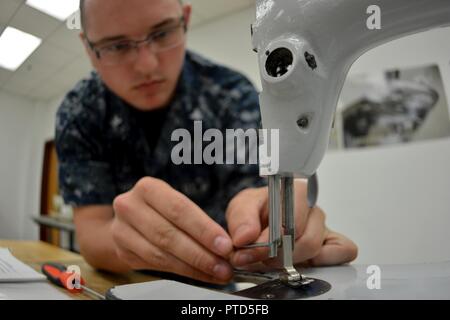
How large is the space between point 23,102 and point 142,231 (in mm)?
222

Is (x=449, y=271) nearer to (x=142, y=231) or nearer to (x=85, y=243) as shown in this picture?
(x=142, y=231)

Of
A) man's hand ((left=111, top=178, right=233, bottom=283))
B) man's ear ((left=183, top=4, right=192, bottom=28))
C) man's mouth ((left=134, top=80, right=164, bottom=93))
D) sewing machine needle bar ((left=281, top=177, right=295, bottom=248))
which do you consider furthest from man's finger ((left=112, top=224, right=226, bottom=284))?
man's ear ((left=183, top=4, right=192, bottom=28))

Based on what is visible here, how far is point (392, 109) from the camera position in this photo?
0.85m

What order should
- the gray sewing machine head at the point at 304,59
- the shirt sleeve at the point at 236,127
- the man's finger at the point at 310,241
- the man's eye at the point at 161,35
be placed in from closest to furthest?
the gray sewing machine head at the point at 304,59 → the man's finger at the point at 310,241 → the man's eye at the point at 161,35 → the shirt sleeve at the point at 236,127

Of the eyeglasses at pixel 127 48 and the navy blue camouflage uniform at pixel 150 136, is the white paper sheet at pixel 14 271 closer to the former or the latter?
the navy blue camouflage uniform at pixel 150 136

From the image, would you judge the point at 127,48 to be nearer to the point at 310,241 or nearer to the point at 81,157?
the point at 81,157

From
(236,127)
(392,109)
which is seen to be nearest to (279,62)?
(236,127)

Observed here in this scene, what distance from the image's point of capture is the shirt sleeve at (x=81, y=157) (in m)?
0.49

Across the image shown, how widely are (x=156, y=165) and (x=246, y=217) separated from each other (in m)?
0.31

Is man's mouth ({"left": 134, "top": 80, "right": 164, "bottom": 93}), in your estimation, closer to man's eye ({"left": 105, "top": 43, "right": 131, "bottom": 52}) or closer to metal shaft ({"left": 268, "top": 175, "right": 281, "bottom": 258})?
man's eye ({"left": 105, "top": 43, "right": 131, "bottom": 52})

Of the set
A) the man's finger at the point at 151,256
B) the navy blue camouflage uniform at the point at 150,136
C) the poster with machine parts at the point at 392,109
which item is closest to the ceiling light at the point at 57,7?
the navy blue camouflage uniform at the point at 150,136

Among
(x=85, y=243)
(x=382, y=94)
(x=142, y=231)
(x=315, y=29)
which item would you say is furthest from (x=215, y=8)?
(x=382, y=94)

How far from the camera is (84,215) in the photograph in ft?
1.77

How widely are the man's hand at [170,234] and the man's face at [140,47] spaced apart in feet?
0.60
